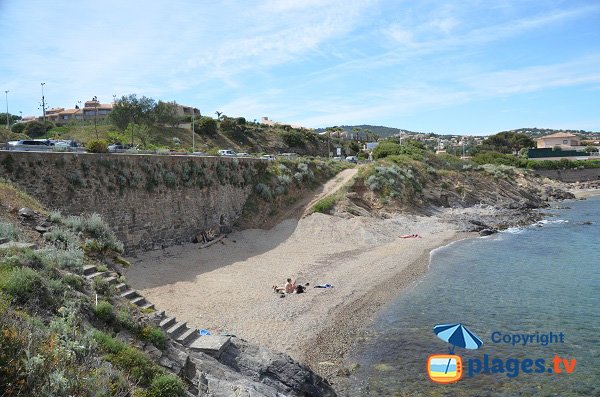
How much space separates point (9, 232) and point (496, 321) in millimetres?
16590

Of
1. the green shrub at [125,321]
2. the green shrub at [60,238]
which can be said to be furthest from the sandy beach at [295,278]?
the green shrub at [125,321]

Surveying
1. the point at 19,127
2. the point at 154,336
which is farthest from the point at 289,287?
the point at 19,127

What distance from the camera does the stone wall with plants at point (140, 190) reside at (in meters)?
19.6

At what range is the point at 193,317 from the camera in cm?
1656

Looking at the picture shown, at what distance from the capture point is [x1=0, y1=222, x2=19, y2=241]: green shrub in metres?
11.4

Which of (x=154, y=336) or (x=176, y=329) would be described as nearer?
(x=154, y=336)

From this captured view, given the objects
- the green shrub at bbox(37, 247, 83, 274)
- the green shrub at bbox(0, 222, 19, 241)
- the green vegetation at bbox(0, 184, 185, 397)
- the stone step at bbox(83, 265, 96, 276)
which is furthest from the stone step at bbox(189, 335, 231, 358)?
the green shrub at bbox(0, 222, 19, 241)

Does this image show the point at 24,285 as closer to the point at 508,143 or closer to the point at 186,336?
the point at 186,336

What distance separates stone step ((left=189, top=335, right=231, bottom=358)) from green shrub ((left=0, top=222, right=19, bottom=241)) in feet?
17.4

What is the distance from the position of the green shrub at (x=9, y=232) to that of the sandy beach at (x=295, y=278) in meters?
6.24

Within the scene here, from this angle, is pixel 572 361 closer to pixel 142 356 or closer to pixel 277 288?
pixel 277 288

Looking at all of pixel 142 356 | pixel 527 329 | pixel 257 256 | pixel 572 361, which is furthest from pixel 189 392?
pixel 257 256

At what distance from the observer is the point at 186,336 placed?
10992mm

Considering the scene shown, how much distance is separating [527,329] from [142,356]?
14.3 m
